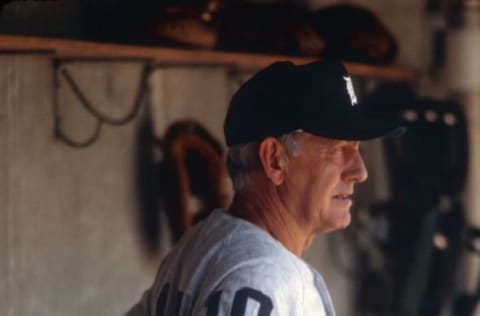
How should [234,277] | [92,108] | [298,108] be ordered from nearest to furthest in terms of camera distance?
[234,277]
[298,108]
[92,108]

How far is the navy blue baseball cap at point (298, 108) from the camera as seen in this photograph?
189 cm

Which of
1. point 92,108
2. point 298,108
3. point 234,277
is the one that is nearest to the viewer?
point 234,277

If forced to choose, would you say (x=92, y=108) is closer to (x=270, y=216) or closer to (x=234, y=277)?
(x=270, y=216)

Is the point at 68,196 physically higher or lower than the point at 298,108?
lower

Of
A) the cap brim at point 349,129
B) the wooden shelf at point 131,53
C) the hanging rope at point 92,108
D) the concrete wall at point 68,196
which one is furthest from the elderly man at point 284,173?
the hanging rope at point 92,108

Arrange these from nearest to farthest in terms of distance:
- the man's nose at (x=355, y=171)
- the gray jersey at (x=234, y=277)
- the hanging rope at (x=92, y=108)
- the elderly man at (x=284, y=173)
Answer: the gray jersey at (x=234, y=277), the elderly man at (x=284, y=173), the man's nose at (x=355, y=171), the hanging rope at (x=92, y=108)

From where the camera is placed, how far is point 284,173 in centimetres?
193

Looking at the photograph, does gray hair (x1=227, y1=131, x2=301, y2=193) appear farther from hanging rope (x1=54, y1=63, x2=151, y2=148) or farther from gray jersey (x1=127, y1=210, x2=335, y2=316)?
hanging rope (x1=54, y1=63, x2=151, y2=148)

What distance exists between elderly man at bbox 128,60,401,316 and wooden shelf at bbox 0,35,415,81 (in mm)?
756

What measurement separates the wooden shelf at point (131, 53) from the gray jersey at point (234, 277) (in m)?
0.78

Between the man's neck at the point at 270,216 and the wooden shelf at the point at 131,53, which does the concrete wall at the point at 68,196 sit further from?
the man's neck at the point at 270,216

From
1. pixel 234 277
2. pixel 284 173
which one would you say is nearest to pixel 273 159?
pixel 284 173

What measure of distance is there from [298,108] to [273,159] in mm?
102

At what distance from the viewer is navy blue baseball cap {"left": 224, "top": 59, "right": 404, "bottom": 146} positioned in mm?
1889
